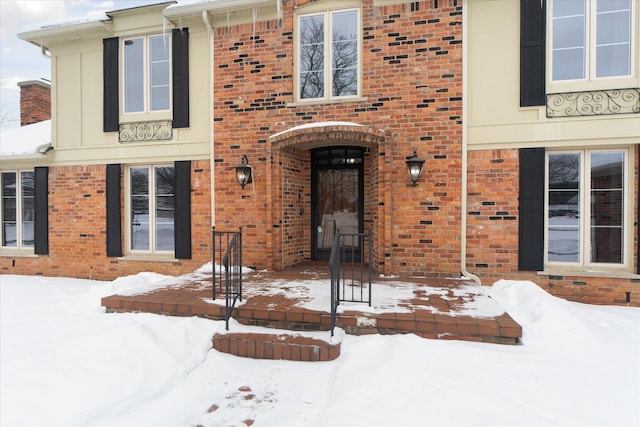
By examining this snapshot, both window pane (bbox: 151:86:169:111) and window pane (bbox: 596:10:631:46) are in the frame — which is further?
window pane (bbox: 151:86:169:111)

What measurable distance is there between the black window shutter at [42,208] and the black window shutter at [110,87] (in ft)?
5.64

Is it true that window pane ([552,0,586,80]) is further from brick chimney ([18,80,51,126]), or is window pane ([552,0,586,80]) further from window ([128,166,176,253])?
brick chimney ([18,80,51,126])

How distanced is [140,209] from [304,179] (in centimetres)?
328

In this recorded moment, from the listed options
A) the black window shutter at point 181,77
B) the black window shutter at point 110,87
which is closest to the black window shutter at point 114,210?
the black window shutter at point 110,87

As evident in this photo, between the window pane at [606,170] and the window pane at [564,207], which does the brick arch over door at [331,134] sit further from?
the window pane at [606,170]

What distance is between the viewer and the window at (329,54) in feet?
19.5

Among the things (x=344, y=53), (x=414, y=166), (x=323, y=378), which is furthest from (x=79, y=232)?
(x=414, y=166)

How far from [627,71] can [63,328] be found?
26.1 ft

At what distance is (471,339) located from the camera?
3.53m

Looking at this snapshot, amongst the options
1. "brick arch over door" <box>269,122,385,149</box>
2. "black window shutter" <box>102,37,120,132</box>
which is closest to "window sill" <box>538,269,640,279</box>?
"brick arch over door" <box>269,122,385,149</box>

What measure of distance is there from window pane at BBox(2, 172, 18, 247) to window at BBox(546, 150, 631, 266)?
10217 mm

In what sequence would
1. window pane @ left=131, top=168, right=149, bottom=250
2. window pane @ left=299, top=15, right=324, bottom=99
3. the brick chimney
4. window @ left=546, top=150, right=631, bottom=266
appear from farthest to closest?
1. the brick chimney
2. window pane @ left=131, top=168, right=149, bottom=250
3. window pane @ left=299, top=15, right=324, bottom=99
4. window @ left=546, top=150, right=631, bottom=266

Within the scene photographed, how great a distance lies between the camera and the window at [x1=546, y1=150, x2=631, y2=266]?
5.19 metres

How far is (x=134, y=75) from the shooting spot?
6926 mm
